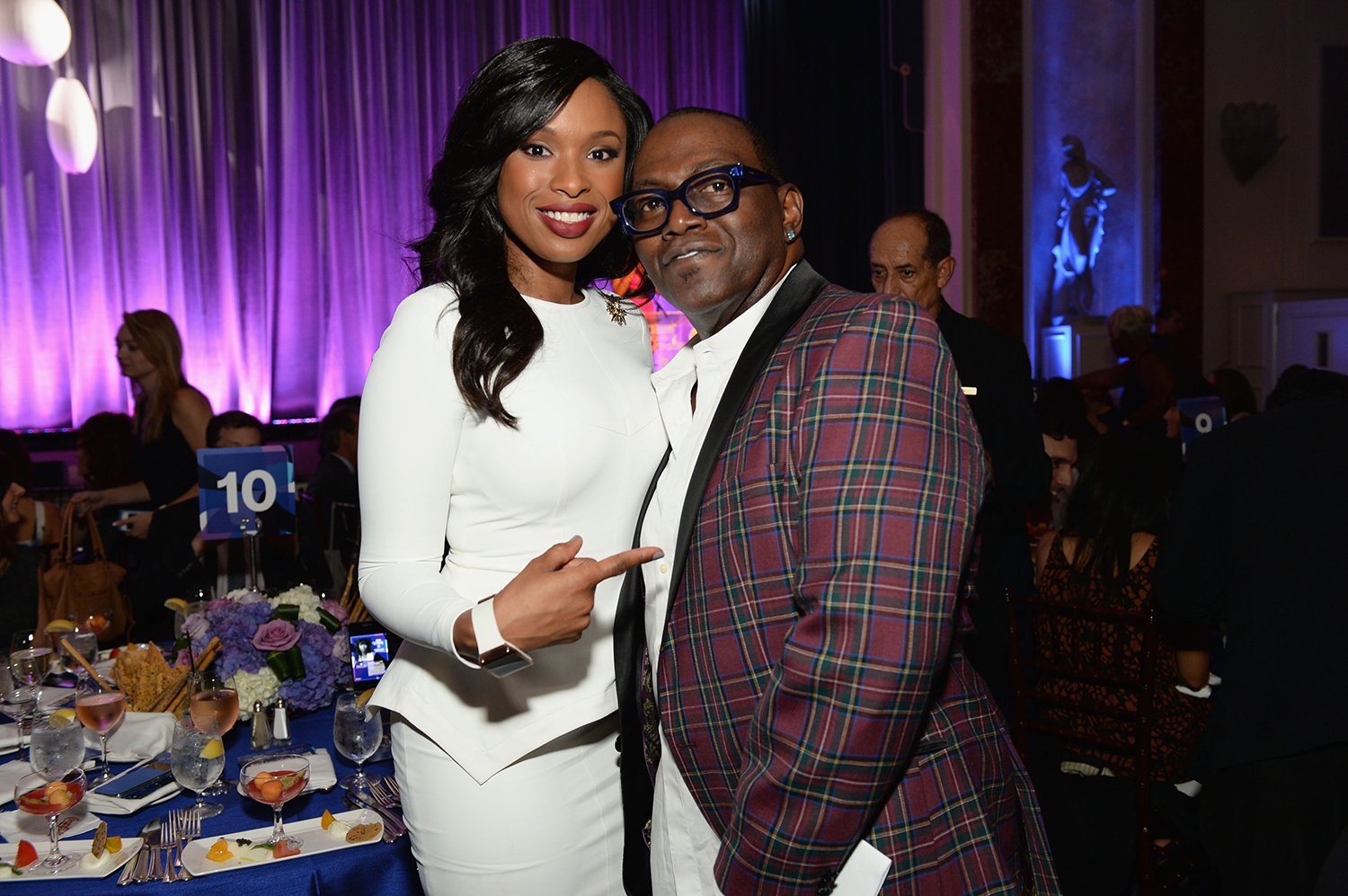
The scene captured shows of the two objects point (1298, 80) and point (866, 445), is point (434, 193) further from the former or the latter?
point (1298, 80)

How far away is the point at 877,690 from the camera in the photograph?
1.07 meters

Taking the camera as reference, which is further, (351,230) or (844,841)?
(351,230)

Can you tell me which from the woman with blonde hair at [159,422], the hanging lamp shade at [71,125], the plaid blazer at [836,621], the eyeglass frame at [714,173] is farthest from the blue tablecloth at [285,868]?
the hanging lamp shade at [71,125]

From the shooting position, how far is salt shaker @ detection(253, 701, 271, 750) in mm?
2264

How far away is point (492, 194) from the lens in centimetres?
167

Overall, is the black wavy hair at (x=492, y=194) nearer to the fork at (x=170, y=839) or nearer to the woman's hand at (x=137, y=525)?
the fork at (x=170, y=839)

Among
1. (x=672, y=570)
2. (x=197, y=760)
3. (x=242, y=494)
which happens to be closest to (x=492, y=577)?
(x=672, y=570)

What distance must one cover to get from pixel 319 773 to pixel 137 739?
0.47 m

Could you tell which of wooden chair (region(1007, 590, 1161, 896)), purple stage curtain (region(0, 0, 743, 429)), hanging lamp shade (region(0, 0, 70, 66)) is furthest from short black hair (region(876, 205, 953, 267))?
hanging lamp shade (region(0, 0, 70, 66))

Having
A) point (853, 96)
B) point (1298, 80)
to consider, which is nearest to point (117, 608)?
point (853, 96)

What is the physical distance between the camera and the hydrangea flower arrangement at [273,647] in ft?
7.77

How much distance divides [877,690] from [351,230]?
308 inches

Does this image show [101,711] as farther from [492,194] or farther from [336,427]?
[336,427]

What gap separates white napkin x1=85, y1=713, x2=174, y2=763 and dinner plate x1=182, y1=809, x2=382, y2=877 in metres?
0.50
